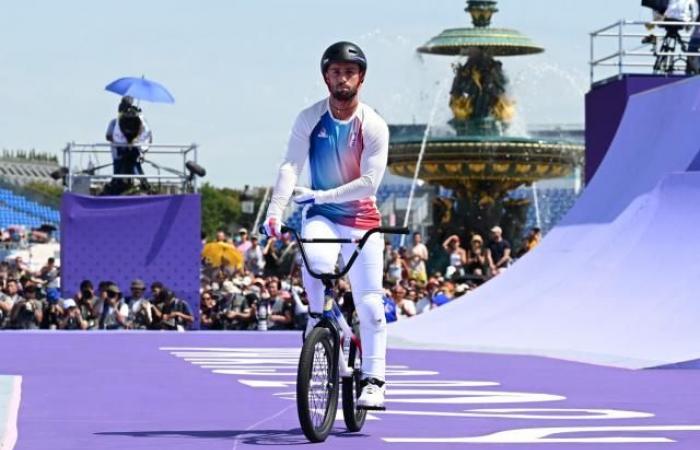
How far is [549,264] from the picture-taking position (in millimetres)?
20422

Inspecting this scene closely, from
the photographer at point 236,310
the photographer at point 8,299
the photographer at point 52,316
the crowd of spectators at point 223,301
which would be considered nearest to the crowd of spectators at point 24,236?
the crowd of spectators at point 223,301

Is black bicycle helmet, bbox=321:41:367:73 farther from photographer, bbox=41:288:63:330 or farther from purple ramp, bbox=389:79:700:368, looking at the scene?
photographer, bbox=41:288:63:330

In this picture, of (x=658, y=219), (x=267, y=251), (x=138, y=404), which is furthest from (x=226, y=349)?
(x=267, y=251)

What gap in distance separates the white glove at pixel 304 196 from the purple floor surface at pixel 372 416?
1.21 meters

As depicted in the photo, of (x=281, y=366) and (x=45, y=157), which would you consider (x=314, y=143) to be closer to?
(x=281, y=366)

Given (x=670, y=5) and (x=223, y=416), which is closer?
(x=223, y=416)

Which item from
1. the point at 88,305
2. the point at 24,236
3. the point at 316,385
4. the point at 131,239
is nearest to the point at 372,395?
the point at 316,385

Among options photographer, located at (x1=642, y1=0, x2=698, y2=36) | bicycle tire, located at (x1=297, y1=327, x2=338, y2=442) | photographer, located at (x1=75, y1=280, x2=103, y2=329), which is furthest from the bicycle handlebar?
photographer, located at (x1=75, y1=280, x2=103, y2=329)

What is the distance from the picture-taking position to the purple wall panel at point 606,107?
25.1 metres

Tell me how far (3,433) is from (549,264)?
→ 12197mm

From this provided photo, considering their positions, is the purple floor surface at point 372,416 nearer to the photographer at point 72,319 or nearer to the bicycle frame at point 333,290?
the bicycle frame at point 333,290

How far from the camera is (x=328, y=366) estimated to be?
9109 millimetres

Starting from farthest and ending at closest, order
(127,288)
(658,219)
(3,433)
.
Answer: (127,288) < (658,219) < (3,433)

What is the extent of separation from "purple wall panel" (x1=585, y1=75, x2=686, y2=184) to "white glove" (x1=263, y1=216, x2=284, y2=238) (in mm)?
16516
